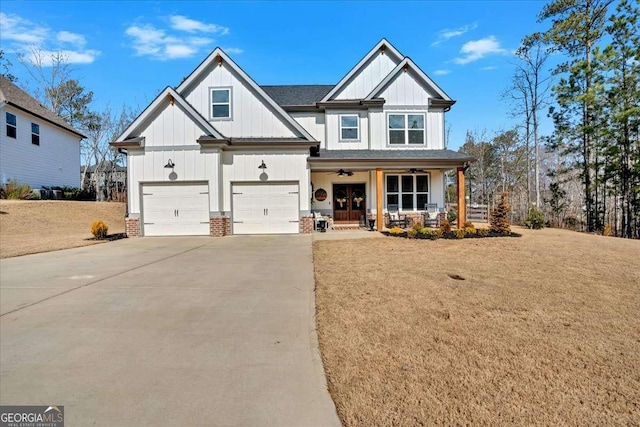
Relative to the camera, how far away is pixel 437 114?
699 inches

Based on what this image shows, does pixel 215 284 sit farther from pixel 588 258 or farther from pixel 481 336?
pixel 588 258

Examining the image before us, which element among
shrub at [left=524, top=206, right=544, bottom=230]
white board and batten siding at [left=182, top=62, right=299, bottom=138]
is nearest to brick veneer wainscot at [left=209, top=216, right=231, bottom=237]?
white board and batten siding at [left=182, top=62, right=299, bottom=138]

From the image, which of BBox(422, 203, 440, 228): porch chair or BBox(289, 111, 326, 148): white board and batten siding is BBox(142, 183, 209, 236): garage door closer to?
BBox(289, 111, 326, 148): white board and batten siding

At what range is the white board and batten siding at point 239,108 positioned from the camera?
1577cm

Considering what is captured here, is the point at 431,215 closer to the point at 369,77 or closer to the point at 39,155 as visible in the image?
the point at 369,77

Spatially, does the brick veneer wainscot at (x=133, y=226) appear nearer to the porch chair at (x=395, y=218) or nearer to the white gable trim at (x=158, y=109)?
the white gable trim at (x=158, y=109)

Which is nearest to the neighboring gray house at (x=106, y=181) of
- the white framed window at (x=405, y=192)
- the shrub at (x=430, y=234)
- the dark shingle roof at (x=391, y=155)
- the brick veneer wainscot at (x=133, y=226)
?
the brick veneer wainscot at (x=133, y=226)

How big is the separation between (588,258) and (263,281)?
26.7 ft

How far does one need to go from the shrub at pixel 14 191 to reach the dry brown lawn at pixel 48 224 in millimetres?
2042

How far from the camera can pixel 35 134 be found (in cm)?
2380

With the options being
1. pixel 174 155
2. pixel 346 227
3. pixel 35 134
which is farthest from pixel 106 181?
pixel 346 227

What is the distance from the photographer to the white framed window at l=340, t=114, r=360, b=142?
705 inches

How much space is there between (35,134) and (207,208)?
1789 centimetres

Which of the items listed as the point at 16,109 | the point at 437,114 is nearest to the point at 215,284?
the point at 437,114
